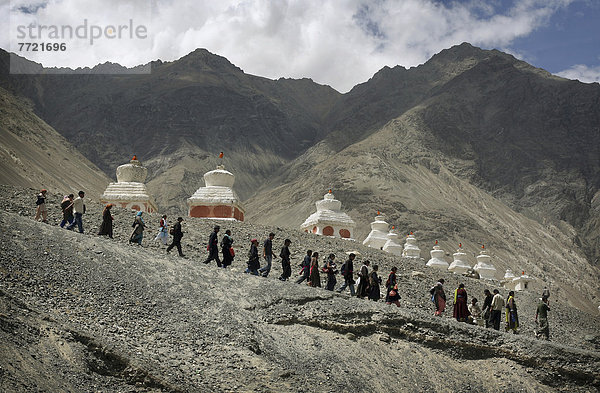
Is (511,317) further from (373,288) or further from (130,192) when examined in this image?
(130,192)

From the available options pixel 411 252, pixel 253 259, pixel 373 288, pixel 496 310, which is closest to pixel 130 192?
pixel 253 259

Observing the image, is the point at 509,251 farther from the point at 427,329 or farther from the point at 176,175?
the point at 427,329

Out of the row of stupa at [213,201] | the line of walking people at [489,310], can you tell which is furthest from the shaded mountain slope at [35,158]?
the line of walking people at [489,310]

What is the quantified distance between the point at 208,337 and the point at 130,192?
19.2 meters

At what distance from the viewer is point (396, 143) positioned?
332 ft

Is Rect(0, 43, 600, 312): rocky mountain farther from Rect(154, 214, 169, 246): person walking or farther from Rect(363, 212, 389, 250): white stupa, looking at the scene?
Rect(154, 214, 169, 246): person walking

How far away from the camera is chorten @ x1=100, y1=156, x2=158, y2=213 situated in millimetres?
28484

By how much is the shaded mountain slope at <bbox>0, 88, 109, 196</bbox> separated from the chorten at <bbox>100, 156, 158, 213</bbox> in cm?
1277

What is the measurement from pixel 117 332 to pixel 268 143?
110m

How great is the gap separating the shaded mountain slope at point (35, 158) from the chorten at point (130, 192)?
41.9 ft

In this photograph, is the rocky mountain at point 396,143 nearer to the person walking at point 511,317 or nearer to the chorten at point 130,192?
the chorten at point 130,192

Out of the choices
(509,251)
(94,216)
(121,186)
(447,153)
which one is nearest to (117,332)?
(94,216)

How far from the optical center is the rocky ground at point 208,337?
9.28 metres

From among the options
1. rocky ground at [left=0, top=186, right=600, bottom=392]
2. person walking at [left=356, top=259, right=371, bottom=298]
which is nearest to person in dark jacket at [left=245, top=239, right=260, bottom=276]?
rocky ground at [left=0, top=186, right=600, bottom=392]
